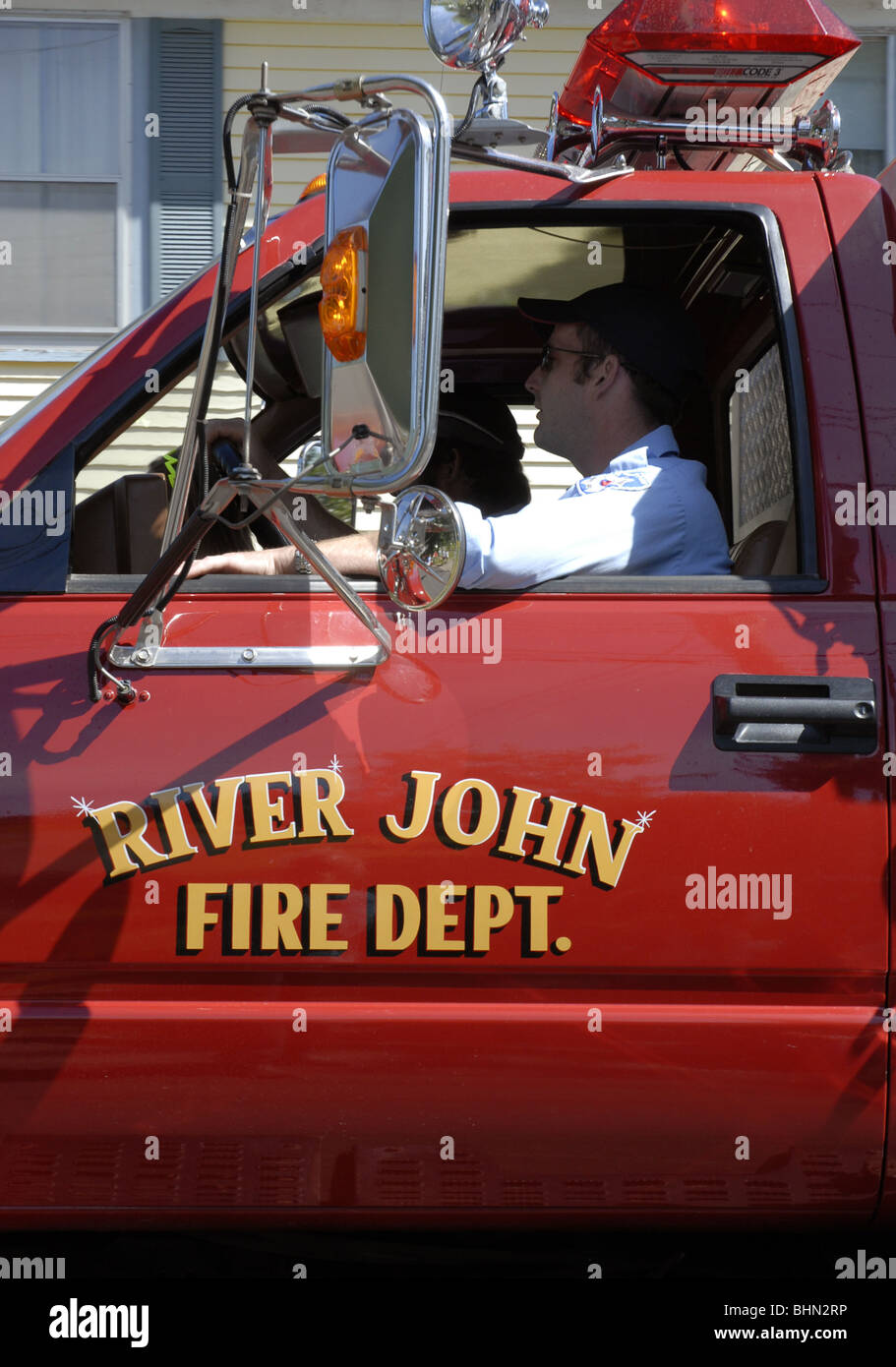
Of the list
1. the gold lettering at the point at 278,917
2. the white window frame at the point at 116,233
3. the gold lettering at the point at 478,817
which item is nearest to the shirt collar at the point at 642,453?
the gold lettering at the point at 478,817

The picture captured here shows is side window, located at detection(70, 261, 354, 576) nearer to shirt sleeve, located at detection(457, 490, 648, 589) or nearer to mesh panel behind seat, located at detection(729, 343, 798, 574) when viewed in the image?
A: shirt sleeve, located at detection(457, 490, 648, 589)

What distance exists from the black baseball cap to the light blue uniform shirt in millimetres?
226

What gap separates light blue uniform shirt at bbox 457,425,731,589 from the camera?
6.53ft

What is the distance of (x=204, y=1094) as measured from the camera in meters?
1.87

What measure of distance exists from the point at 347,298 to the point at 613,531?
2.30ft

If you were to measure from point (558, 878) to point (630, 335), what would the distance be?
1.16 metres

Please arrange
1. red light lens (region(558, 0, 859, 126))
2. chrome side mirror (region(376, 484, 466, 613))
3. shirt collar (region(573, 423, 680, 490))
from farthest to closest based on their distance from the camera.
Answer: shirt collar (region(573, 423, 680, 490)), red light lens (region(558, 0, 859, 126)), chrome side mirror (region(376, 484, 466, 613))

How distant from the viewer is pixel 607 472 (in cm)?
237

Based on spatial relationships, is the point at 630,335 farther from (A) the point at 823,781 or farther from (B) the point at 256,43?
(B) the point at 256,43

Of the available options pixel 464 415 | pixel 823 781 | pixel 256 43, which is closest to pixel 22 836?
pixel 823 781

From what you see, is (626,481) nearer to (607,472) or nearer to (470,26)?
(607,472)

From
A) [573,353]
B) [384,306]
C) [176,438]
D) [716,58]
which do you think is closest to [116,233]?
[176,438]

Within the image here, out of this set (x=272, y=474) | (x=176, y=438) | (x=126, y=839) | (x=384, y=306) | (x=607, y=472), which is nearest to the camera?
(x=384, y=306)

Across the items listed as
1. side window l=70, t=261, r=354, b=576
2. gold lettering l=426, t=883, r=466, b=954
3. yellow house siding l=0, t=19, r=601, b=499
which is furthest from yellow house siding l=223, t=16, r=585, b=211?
gold lettering l=426, t=883, r=466, b=954
